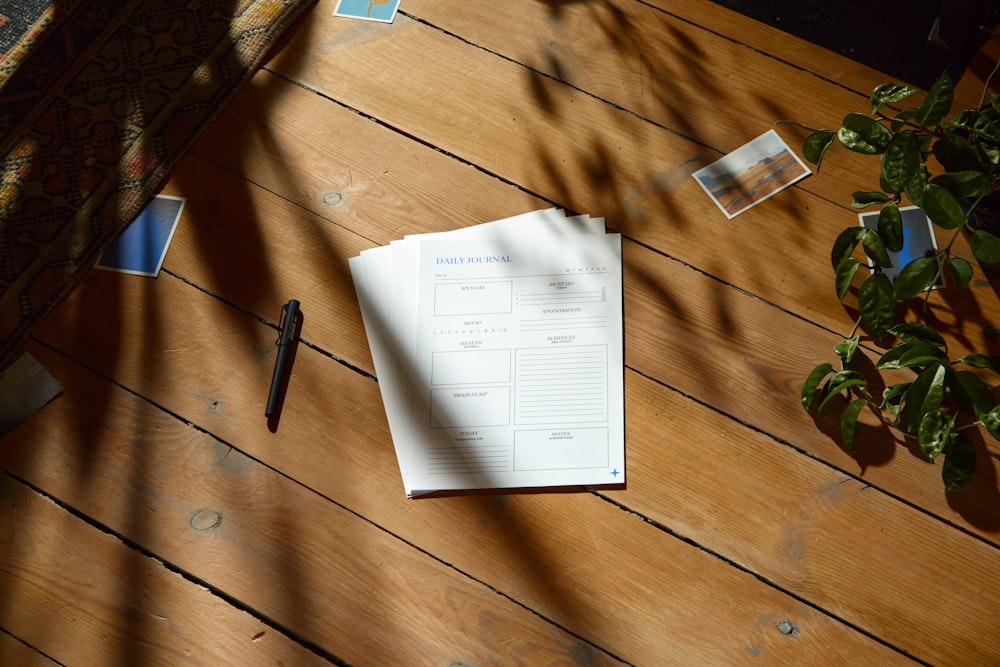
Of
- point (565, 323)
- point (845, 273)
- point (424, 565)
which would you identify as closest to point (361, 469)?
point (424, 565)

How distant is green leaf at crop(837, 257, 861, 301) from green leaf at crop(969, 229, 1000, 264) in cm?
15

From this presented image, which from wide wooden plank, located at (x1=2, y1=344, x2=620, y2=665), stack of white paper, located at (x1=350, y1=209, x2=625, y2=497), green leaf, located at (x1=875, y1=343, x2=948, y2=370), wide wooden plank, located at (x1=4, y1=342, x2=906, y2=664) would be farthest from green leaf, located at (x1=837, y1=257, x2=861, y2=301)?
wide wooden plank, located at (x1=2, y1=344, x2=620, y2=665)

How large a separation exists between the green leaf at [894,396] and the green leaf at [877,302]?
0.26 feet

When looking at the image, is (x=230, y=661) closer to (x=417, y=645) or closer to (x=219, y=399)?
(x=417, y=645)

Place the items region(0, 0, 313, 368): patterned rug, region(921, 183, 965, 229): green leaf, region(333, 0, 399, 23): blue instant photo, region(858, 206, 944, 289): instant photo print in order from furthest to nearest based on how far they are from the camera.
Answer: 1. region(333, 0, 399, 23): blue instant photo
2. region(0, 0, 313, 368): patterned rug
3. region(858, 206, 944, 289): instant photo print
4. region(921, 183, 965, 229): green leaf

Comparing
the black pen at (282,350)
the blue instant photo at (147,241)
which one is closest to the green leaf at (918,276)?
the black pen at (282,350)

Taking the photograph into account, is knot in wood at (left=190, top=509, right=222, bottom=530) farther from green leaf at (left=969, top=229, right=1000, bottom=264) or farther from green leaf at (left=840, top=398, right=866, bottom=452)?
green leaf at (left=969, top=229, right=1000, bottom=264)

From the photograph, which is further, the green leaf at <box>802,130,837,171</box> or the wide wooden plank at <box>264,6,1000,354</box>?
the wide wooden plank at <box>264,6,1000,354</box>

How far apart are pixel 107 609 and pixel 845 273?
112cm

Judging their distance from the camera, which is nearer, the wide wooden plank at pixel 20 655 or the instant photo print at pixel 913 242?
the wide wooden plank at pixel 20 655

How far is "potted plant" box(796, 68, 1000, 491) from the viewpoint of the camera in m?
0.99

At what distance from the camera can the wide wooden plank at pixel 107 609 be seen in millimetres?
1062

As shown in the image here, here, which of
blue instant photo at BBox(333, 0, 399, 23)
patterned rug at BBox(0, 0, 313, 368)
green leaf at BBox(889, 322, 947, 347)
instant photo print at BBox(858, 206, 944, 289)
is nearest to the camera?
green leaf at BBox(889, 322, 947, 347)

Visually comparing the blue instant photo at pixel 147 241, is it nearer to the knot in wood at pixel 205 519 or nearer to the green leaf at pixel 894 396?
the knot in wood at pixel 205 519
